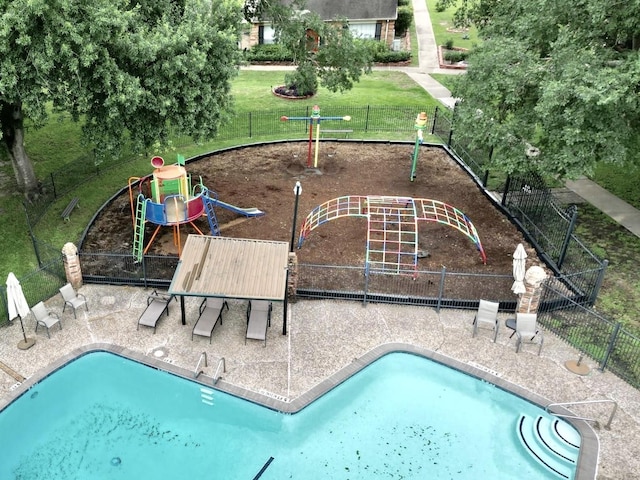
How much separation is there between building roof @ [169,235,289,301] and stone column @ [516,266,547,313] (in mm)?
6517

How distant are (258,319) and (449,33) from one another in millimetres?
46218

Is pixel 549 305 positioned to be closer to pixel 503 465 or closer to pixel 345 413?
pixel 503 465

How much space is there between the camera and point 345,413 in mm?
13031

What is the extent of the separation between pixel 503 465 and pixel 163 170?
13.0 meters

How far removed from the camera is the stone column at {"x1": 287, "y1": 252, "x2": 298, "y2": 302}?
15.2m

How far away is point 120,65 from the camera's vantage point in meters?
15.9

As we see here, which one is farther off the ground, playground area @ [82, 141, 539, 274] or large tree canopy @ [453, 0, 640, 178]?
large tree canopy @ [453, 0, 640, 178]

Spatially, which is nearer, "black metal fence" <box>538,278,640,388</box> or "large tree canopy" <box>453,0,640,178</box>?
"black metal fence" <box>538,278,640,388</box>

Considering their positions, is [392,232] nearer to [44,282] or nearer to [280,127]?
[44,282]

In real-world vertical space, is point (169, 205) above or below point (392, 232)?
above

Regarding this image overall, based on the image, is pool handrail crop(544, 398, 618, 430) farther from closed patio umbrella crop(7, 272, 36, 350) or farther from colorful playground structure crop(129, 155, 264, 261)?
closed patio umbrella crop(7, 272, 36, 350)

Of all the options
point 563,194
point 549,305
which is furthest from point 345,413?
point 563,194

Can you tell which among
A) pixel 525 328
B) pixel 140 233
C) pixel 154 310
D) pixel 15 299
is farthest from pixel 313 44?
pixel 15 299

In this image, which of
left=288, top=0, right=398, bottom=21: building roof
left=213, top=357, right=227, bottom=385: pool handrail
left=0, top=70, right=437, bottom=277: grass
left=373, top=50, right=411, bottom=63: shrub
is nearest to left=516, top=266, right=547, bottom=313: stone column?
left=213, top=357, right=227, bottom=385: pool handrail
